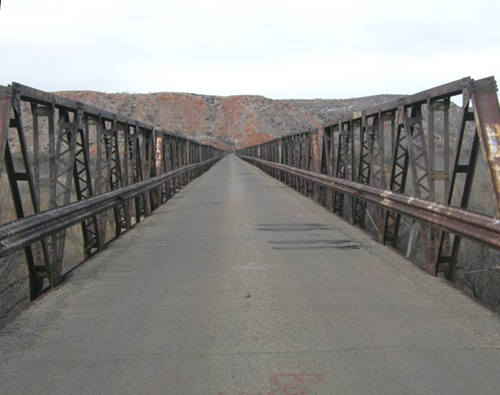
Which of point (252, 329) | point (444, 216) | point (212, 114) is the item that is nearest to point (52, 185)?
point (252, 329)

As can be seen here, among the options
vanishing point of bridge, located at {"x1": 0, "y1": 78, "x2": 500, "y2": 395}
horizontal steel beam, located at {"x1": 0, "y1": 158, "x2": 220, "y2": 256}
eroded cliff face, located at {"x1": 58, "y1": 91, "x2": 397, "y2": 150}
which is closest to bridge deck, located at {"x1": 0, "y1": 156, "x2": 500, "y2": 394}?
vanishing point of bridge, located at {"x1": 0, "y1": 78, "x2": 500, "y2": 395}

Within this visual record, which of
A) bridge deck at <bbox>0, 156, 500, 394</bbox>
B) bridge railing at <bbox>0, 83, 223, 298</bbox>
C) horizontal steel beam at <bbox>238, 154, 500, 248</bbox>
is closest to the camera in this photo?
bridge deck at <bbox>0, 156, 500, 394</bbox>

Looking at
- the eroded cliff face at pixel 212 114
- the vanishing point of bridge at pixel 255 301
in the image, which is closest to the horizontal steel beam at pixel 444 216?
the vanishing point of bridge at pixel 255 301

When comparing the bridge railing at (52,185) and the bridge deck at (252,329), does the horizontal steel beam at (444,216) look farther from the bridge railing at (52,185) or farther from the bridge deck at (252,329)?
the bridge railing at (52,185)

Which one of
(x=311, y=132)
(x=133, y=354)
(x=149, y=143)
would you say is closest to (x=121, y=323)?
(x=133, y=354)

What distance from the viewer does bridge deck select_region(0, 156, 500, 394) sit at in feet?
11.7

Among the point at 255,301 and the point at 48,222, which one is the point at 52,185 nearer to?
the point at 48,222

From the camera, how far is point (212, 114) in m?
150

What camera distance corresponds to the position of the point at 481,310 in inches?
197

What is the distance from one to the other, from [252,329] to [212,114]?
148 meters

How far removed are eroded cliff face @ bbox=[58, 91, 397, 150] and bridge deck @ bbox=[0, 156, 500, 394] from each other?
126420 mm

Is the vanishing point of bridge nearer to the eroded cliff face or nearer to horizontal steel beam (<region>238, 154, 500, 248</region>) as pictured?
horizontal steel beam (<region>238, 154, 500, 248</region>)

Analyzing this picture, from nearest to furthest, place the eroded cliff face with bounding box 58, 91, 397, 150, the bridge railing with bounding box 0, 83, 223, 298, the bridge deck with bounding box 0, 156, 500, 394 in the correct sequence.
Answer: the bridge deck with bounding box 0, 156, 500, 394, the bridge railing with bounding box 0, 83, 223, 298, the eroded cliff face with bounding box 58, 91, 397, 150

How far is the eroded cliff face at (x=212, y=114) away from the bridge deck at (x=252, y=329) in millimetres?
126420
